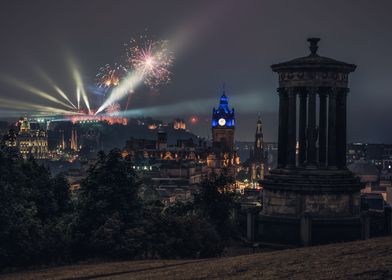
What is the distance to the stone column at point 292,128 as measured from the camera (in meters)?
52.5

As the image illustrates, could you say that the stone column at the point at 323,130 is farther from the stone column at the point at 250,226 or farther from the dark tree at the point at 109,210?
the dark tree at the point at 109,210

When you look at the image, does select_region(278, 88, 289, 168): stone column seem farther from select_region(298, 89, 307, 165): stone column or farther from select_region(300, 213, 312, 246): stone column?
select_region(300, 213, 312, 246): stone column

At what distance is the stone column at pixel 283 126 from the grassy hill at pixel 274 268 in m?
13.9

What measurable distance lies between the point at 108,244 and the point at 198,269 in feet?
42.4

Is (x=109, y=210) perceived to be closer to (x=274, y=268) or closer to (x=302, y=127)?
(x=302, y=127)

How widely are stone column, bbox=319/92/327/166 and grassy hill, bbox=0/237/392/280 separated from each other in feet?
46.1

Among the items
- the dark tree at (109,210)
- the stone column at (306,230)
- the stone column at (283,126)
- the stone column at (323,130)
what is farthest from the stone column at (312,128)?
the dark tree at (109,210)

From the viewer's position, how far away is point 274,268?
33.6 meters

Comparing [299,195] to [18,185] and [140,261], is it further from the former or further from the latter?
[18,185]

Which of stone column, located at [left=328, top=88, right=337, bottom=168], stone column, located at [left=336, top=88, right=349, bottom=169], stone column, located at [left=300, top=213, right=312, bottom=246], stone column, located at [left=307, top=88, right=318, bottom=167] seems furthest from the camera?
stone column, located at [left=336, top=88, right=349, bottom=169]

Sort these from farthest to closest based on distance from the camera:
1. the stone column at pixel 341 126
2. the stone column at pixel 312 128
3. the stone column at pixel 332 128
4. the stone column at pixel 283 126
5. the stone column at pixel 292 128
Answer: the stone column at pixel 283 126 < the stone column at pixel 341 126 < the stone column at pixel 292 128 < the stone column at pixel 332 128 < the stone column at pixel 312 128

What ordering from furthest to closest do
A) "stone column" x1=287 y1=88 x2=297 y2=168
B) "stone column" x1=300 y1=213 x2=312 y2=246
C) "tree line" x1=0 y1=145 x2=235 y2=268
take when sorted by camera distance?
"stone column" x1=287 y1=88 x2=297 y2=168 < "stone column" x1=300 y1=213 x2=312 y2=246 < "tree line" x1=0 y1=145 x2=235 y2=268

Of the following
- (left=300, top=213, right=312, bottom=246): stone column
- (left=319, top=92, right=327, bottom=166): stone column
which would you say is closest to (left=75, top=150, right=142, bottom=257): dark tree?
(left=300, top=213, right=312, bottom=246): stone column

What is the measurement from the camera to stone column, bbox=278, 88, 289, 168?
5322 centimetres
